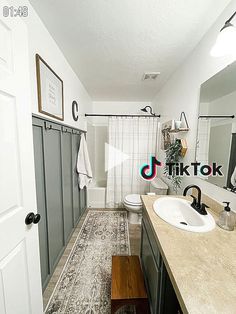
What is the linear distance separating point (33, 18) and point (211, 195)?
2028 mm

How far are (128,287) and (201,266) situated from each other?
0.73m

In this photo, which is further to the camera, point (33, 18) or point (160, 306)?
point (33, 18)

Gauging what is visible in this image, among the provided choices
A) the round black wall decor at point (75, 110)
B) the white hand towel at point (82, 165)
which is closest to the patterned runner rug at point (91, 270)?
the white hand towel at point (82, 165)

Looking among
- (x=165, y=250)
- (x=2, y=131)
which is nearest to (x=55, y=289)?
(x=165, y=250)

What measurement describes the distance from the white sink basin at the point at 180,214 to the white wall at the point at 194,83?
228mm

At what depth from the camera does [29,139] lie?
2.83 ft

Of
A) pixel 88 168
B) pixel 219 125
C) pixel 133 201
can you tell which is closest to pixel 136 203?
pixel 133 201

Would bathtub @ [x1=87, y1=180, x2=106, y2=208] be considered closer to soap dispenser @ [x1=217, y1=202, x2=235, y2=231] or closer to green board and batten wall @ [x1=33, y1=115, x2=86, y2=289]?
green board and batten wall @ [x1=33, y1=115, x2=86, y2=289]

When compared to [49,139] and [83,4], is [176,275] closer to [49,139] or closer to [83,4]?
[49,139]

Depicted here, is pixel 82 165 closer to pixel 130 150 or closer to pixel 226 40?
pixel 130 150

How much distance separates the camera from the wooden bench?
1015mm

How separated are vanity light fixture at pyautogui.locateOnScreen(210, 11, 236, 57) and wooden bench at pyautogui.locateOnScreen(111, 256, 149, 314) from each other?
1.81 meters

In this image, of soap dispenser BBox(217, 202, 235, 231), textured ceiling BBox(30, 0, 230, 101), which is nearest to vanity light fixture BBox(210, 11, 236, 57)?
textured ceiling BBox(30, 0, 230, 101)

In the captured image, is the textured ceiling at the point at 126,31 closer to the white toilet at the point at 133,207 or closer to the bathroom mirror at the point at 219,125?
the bathroom mirror at the point at 219,125
